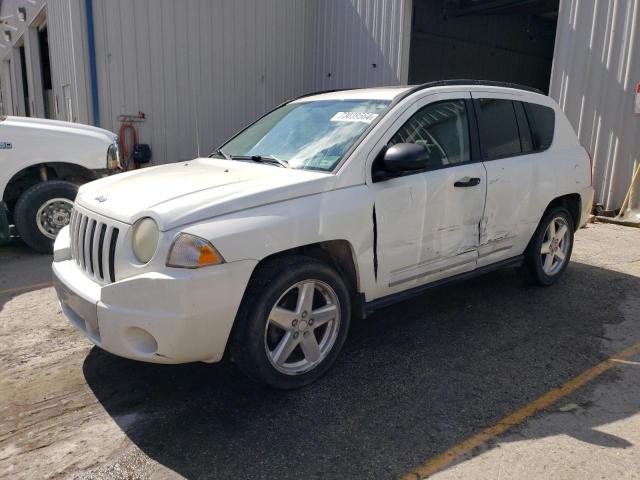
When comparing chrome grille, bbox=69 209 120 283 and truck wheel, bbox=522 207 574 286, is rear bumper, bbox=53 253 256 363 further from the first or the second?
truck wheel, bbox=522 207 574 286

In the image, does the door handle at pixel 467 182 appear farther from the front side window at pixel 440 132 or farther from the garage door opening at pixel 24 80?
the garage door opening at pixel 24 80

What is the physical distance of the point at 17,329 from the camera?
4.12m

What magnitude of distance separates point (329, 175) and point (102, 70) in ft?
27.4

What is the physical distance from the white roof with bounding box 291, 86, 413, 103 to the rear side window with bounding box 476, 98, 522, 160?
75cm

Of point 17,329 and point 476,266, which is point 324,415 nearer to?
point 476,266

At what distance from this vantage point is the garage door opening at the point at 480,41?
14.4 m

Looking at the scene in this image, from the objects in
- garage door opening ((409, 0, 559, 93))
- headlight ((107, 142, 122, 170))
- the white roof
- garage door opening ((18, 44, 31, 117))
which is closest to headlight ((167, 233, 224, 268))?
the white roof

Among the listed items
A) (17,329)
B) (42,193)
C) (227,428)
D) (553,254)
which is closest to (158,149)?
(42,193)

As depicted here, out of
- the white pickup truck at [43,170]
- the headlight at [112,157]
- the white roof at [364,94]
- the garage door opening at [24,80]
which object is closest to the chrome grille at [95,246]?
the white roof at [364,94]

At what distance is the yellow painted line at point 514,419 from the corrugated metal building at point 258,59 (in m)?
5.90

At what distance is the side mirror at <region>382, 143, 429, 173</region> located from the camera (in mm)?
3238

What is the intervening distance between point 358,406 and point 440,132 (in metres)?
2.02

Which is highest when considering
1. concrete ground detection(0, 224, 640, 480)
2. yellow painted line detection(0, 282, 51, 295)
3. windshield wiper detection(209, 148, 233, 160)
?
windshield wiper detection(209, 148, 233, 160)

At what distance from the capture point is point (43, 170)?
6348 mm
